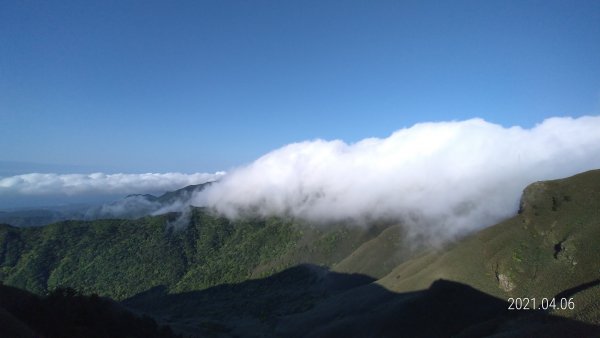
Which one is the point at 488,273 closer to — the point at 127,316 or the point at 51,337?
the point at 127,316

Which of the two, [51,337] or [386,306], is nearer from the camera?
[51,337]

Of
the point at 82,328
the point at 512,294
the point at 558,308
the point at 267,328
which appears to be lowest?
the point at 267,328

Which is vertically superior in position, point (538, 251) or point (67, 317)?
point (67, 317)

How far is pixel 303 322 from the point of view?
177000 mm

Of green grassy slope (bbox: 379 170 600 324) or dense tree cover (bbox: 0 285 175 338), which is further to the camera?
green grassy slope (bbox: 379 170 600 324)

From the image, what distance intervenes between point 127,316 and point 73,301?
19024 mm

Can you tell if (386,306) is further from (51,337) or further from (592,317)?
(51,337)

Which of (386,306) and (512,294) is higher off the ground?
(512,294)

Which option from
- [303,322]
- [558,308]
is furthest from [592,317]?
[303,322]

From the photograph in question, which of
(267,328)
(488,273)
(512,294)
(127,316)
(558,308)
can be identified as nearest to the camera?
(558,308)

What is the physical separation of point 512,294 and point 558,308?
149 feet

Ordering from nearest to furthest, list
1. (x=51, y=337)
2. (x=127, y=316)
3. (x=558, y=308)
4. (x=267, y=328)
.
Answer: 1. (x=51, y=337)
2. (x=558, y=308)
3. (x=127, y=316)
4. (x=267, y=328)

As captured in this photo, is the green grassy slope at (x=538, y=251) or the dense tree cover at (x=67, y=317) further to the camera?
the green grassy slope at (x=538, y=251)

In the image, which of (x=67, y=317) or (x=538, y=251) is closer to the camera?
(x=67, y=317)
